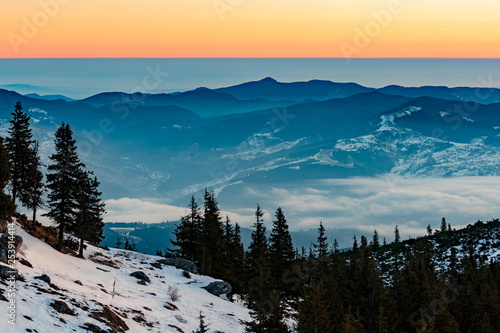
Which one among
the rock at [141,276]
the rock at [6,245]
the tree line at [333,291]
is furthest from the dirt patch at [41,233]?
the tree line at [333,291]

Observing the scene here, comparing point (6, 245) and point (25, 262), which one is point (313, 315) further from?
point (6, 245)

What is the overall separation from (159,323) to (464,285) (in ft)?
135

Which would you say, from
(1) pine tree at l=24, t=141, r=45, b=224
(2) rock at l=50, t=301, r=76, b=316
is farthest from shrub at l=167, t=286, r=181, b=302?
(1) pine tree at l=24, t=141, r=45, b=224

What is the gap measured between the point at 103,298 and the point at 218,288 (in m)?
20.3

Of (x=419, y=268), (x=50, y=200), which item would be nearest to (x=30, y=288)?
(x=50, y=200)

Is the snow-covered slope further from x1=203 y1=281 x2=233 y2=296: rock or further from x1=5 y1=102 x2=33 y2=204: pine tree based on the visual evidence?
x1=5 y1=102 x2=33 y2=204: pine tree

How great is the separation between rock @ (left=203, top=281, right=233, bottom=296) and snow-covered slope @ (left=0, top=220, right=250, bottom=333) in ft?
3.58

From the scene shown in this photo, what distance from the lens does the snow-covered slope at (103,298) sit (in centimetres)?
3469

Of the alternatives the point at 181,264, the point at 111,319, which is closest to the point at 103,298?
the point at 111,319

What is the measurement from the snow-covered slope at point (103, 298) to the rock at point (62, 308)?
0.81 ft

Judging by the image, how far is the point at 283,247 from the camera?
219ft

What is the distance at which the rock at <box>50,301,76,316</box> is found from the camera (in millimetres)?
35806

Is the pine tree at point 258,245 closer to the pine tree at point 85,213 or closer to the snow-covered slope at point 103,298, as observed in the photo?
the snow-covered slope at point 103,298

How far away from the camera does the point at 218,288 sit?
61469 millimetres
